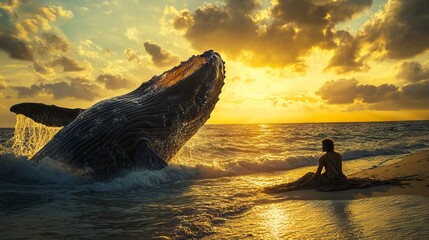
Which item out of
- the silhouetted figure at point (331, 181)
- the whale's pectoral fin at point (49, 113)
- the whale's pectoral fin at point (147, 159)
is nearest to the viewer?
the silhouetted figure at point (331, 181)

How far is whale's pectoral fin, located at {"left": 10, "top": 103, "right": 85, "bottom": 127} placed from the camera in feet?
29.3

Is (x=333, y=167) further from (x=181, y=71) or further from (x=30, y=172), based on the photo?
(x=30, y=172)

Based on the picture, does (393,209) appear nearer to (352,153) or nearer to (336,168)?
(336,168)

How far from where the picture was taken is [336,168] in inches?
309

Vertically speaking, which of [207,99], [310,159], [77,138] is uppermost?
[207,99]

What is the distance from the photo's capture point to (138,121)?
804 centimetres

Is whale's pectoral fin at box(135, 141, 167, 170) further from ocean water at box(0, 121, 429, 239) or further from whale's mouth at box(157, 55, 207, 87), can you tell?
whale's mouth at box(157, 55, 207, 87)

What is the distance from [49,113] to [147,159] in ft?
11.0

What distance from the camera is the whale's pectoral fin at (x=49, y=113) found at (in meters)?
8.95

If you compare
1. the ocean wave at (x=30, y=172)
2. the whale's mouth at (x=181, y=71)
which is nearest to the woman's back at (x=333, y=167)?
the whale's mouth at (x=181, y=71)

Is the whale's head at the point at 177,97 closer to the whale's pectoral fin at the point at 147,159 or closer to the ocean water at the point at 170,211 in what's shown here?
the whale's pectoral fin at the point at 147,159

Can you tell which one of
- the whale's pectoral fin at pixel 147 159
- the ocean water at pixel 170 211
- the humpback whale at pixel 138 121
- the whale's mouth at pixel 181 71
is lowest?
the ocean water at pixel 170 211

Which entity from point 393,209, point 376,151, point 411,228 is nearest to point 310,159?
point 376,151

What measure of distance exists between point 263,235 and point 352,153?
1711 cm
